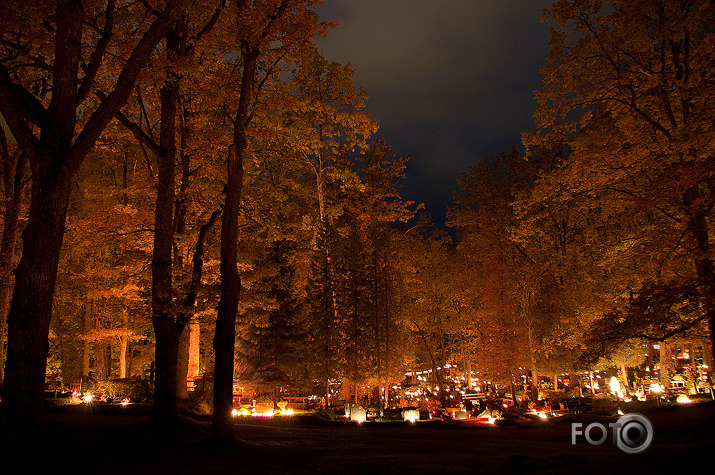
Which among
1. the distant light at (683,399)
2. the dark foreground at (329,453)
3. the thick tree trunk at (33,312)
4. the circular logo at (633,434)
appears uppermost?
the thick tree trunk at (33,312)

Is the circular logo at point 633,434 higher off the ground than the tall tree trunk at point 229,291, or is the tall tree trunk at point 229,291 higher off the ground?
the tall tree trunk at point 229,291

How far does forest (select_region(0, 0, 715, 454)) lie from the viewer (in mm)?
7988

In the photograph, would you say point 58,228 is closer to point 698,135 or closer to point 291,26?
point 291,26

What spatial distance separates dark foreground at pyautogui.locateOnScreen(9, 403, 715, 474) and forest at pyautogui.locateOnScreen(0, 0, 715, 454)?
87 centimetres

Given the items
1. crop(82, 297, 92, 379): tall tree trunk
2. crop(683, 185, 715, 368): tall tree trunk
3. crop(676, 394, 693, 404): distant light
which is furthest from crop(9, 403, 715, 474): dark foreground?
crop(82, 297, 92, 379): tall tree trunk

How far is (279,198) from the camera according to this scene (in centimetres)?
1689

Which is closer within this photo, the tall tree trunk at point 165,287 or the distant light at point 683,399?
the tall tree trunk at point 165,287

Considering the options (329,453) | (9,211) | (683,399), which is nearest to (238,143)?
(329,453)

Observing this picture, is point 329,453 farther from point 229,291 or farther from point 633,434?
point 633,434

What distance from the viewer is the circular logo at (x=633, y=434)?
920cm

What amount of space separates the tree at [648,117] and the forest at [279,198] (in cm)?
7

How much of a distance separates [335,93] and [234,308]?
1612 centimetres

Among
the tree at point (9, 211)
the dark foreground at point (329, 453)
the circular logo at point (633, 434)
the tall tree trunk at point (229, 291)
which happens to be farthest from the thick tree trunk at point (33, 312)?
the circular logo at point (633, 434)

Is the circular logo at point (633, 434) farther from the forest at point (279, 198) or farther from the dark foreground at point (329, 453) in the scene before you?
the forest at point (279, 198)
